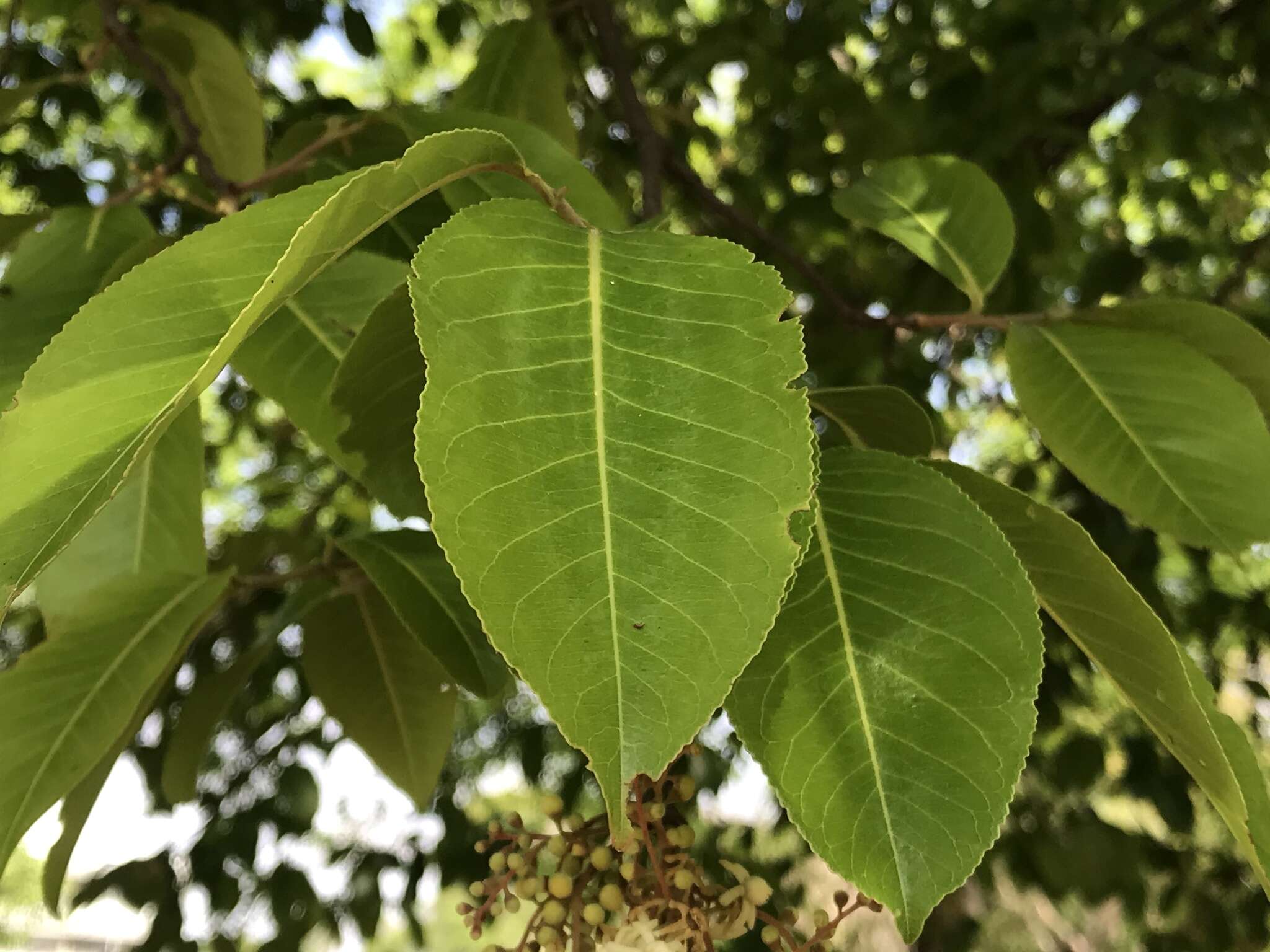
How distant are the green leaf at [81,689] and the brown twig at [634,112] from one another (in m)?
0.51

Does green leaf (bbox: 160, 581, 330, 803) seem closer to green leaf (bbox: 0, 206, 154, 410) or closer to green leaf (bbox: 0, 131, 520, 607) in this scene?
green leaf (bbox: 0, 206, 154, 410)

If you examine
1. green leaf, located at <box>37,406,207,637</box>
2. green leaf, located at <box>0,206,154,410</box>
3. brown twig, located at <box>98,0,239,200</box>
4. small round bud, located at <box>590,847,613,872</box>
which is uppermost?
brown twig, located at <box>98,0,239,200</box>

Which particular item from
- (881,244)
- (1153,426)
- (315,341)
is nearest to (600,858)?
(315,341)

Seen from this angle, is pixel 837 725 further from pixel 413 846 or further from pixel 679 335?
pixel 413 846

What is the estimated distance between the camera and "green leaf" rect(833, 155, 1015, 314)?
806 mm

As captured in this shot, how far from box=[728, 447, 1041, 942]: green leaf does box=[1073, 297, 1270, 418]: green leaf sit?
0.37m

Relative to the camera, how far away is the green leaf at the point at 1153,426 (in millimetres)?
676

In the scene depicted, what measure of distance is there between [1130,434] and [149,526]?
2.59 feet

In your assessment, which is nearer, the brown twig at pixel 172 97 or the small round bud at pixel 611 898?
the small round bud at pixel 611 898

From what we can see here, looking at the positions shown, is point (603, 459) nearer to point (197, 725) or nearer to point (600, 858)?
point (600, 858)

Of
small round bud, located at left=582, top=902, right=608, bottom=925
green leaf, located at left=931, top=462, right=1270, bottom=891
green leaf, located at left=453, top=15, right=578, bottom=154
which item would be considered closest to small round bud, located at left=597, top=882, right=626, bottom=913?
small round bud, located at left=582, top=902, right=608, bottom=925

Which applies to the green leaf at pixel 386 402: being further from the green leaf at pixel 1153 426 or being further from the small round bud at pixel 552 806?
the green leaf at pixel 1153 426

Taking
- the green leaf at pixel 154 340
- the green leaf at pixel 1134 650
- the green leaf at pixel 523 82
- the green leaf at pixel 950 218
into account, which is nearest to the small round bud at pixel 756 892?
the green leaf at pixel 1134 650

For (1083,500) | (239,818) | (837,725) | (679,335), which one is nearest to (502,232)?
(679,335)
